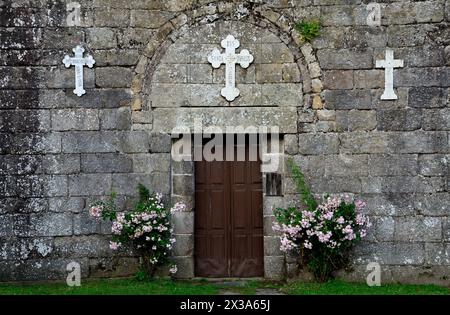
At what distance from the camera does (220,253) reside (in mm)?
7844

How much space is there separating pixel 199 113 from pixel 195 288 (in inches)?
84.0

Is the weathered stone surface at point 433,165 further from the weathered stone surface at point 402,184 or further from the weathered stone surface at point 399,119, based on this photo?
the weathered stone surface at point 399,119

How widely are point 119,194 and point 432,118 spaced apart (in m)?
3.95

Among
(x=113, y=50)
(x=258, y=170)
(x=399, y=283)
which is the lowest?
(x=399, y=283)

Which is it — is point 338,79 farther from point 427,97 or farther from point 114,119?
point 114,119

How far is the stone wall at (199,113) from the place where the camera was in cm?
750

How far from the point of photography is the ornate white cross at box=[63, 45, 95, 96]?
754 centimetres

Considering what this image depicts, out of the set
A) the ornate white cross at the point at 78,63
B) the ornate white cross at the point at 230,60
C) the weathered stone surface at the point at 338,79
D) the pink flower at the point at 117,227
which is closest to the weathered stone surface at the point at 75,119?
the ornate white cross at the point at 78,63

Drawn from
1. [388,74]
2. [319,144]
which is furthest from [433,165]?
[319,144]

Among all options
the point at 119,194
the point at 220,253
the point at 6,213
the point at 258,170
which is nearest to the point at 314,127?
the point at 258,170

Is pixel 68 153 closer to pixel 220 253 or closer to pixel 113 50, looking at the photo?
pixel 113 50

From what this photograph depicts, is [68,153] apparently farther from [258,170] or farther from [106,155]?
[258,170]

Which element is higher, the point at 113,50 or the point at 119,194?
the point at 113,50

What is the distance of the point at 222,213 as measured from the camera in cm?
783
